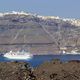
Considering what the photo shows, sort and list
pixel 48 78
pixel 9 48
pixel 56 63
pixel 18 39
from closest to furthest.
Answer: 1. pixel 48 78
2. pixel 56 63
3. pixel 9 48
4. pixel 18 39

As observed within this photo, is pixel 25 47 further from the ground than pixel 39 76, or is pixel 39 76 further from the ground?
pixel 39 76

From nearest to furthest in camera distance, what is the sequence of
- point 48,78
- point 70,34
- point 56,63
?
point 48,78
point 56,63
point 70,34

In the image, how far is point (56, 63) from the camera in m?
9.42

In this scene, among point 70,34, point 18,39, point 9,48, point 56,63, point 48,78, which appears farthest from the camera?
point 70,34

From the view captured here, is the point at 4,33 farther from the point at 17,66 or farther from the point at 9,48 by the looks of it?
the point at 17,66

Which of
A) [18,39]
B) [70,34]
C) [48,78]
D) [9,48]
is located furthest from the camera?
[70,34]

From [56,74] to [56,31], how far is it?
18371 cm

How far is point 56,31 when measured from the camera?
19200 centimetres

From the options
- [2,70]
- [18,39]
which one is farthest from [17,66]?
[18,39]

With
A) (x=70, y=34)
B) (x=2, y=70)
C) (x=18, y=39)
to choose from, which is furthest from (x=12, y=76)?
(x=70, y=34)

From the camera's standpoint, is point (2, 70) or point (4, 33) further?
point (4, 33)

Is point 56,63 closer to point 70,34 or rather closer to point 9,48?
point 9,48

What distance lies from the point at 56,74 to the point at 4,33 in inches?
6906

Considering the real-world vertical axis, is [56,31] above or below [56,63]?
below
